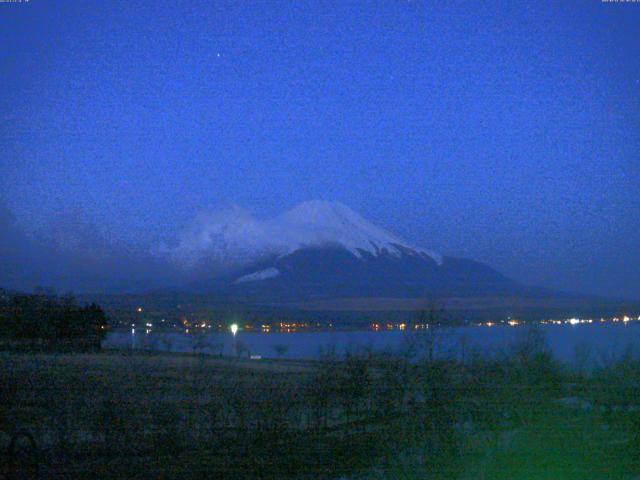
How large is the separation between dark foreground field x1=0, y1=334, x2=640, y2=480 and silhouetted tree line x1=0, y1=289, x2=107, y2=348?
9247 millimetres

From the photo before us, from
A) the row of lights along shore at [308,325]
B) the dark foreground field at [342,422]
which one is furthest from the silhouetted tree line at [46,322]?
the dark foreground field at [342,422]

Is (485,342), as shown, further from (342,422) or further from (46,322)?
(46,322)

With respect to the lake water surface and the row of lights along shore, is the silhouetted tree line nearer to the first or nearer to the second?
the row of lights along shore

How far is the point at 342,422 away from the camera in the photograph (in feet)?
60.5

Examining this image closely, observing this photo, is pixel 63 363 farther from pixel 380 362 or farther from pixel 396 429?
pixel 396 429

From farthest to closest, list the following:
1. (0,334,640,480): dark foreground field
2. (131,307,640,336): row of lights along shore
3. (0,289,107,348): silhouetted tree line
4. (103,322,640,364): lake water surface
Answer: (0,289,107,348): silhouetted tree line → (131,307,640,336): row of lights along shore → (103,322,640,364): lake water surface → (0,334,640,480): dark foreground field

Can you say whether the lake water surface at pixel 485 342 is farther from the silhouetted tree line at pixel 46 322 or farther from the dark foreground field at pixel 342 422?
the silhouetted tree line at pixel 46 322

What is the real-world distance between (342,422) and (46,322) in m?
17.7

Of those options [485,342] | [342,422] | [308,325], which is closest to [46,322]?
[308,325]

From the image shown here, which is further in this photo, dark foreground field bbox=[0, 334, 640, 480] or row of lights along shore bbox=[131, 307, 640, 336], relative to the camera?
row of lights along shore bbox=[131, 307, 640, 336]

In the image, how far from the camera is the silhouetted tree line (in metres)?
31.4

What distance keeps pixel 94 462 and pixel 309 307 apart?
34689mm

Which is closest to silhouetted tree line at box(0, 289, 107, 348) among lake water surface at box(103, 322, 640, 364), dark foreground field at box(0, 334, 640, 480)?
lake water surface at box(103, 322, 640, 364)

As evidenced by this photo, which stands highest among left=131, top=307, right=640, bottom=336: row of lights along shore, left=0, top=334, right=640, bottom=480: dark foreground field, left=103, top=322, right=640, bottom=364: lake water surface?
left=131, top=307, right=640, bottom=336: row of lights along shore
